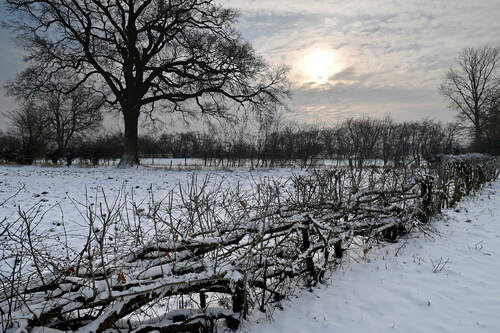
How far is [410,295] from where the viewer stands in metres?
3.05

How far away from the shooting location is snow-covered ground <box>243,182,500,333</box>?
8.41 ft

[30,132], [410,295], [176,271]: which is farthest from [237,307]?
[30,132]

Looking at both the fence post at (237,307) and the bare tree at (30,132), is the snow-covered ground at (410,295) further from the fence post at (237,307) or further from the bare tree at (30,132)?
the bare tree at (30,132)

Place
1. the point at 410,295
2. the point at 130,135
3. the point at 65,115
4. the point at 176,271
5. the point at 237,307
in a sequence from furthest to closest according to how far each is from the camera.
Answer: the point at 65,115 → the point at 130,135 → the point at 410,295 → the point at 237,307 → the point at 176,271

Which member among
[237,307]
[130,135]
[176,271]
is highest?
[130,135]

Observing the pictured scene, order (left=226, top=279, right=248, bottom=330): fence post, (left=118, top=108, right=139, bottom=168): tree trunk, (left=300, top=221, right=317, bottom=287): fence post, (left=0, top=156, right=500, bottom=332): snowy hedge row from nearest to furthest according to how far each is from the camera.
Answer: (left=0, top=156, right=500, bottom=332): snowy hedge row
(left=226, top=279, right=248, bottom=330): fence post
(left=300, top=221, right=317, bottom=287): fence post
(left=118, top=108, right=139, bottom=168): tree trunk

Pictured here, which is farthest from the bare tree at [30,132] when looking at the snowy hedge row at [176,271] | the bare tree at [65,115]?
the snowy hedge row at [176,271]

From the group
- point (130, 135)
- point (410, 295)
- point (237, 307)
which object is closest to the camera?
point (237, 307)

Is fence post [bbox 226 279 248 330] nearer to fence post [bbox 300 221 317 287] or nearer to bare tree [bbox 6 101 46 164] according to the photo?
fence post [bbox 300 221 317 287]

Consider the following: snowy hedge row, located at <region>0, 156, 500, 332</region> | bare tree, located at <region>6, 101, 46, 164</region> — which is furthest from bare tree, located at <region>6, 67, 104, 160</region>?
snowy hedge row, located at <region>0, 156, 500, 332</region>

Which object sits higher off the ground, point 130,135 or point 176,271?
point 130,135

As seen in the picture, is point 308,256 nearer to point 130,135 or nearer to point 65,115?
point 130,135

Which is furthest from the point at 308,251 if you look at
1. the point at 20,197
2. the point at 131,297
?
the point at 20,197

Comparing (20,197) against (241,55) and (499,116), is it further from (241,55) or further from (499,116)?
(499,116)
